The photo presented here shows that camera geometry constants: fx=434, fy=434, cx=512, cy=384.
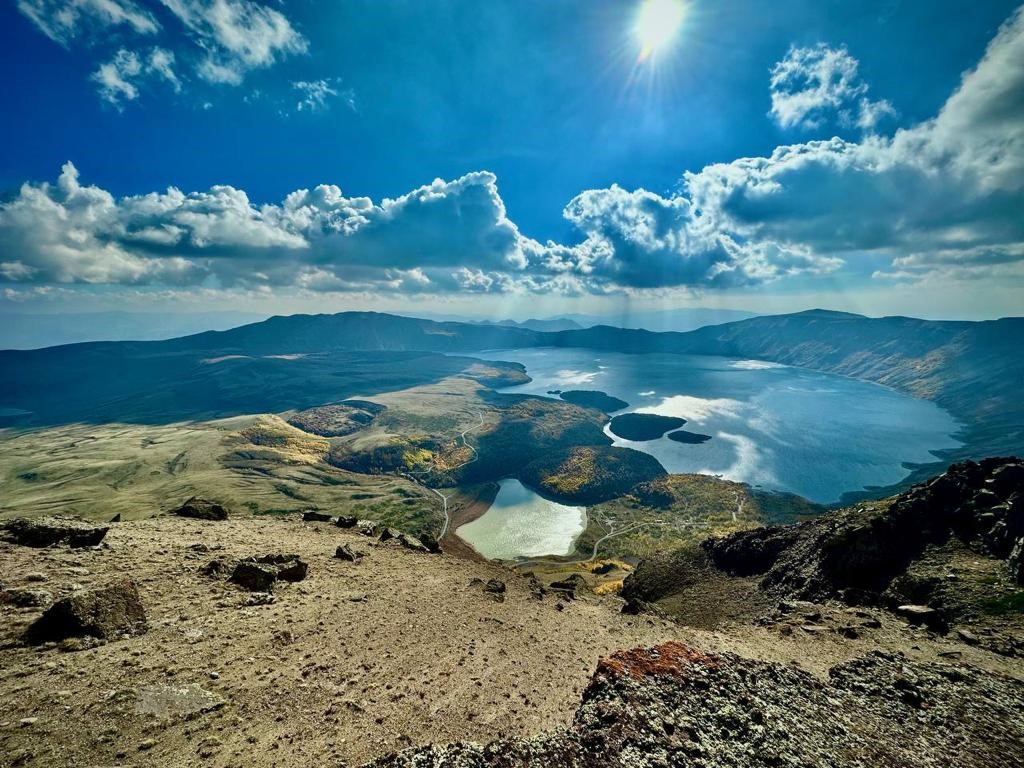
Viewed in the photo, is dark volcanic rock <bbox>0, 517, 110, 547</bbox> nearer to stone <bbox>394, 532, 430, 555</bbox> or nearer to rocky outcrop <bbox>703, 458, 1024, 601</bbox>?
stone <bbox>394, 532, 430, 555</bbox>

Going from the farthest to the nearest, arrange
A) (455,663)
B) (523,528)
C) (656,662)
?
(523,528) < (455,663) < (656,662)

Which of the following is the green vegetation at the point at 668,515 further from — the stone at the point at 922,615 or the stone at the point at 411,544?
the stone at the point at 922,615

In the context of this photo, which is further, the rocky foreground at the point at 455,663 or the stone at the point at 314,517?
the stone at the point at 314,517

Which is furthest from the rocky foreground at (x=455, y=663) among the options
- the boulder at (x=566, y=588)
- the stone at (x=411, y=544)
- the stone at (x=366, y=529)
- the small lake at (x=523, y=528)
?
the small lake at (x=523, y=528)

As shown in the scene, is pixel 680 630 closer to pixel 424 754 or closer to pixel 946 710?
pixel 946 710

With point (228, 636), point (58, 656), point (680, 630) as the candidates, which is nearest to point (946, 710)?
point (680, 630)

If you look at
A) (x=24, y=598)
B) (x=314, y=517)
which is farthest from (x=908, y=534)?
(x=24, y=598)

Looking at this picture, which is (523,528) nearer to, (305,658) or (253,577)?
(253,577)
